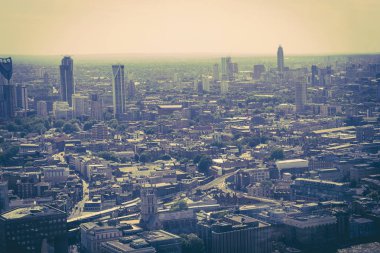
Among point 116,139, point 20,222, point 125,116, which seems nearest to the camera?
point 20,222

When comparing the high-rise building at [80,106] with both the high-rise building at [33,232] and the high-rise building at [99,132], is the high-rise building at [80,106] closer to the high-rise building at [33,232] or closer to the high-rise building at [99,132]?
the high-rise building at [99,132]

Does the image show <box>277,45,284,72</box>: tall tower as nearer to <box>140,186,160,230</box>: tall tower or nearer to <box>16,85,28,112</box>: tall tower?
<box>16,85,28,112</box>: tall tower

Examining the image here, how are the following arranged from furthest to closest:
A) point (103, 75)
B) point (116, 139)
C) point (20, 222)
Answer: point (103, 75) → point (116, 139) → point (20, 222)

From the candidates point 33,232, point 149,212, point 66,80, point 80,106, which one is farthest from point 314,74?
point 33,232

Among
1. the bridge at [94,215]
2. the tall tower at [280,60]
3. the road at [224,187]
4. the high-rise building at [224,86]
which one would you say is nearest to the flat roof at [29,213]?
the bridge at [94,215]

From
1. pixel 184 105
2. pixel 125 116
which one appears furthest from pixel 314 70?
pixel 125 116

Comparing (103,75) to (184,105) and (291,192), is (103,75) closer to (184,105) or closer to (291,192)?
(184,105)

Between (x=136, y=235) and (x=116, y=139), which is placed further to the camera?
(x=116, y=139)

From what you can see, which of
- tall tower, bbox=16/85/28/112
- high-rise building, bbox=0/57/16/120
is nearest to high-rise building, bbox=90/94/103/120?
tall tower, bbox=16/85/28/112
